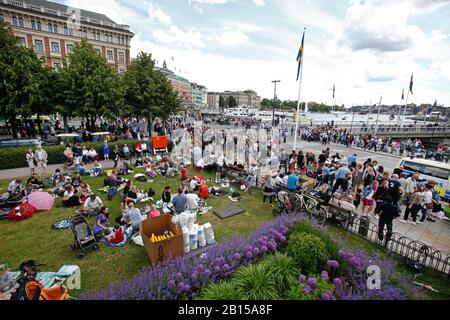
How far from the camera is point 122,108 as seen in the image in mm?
23625

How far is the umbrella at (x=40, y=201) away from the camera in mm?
9453

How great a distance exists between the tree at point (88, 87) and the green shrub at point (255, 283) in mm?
21579

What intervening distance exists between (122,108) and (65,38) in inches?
1543

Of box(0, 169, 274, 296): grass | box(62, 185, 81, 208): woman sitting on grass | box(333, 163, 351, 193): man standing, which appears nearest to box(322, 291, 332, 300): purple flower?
box(0, 169, 274, 296): grass

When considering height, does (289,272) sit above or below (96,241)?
above

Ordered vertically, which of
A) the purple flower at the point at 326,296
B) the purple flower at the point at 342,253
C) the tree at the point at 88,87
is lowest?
the purple flower at the point at 342,253

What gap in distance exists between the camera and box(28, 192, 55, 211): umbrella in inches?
372

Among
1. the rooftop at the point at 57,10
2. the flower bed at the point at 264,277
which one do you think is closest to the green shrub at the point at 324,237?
the flower bed at the point at 264,277

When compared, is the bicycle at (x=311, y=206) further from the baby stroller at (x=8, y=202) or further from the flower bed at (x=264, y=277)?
the baby stroller at (x=8, y=202)

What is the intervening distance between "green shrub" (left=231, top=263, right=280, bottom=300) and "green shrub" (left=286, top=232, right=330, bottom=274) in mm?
859

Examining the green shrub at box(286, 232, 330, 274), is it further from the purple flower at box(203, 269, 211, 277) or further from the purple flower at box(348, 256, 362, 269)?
the purple flower at box(203, 269, 211, 277)

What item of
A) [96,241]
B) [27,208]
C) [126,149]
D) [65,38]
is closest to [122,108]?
[126,149]
